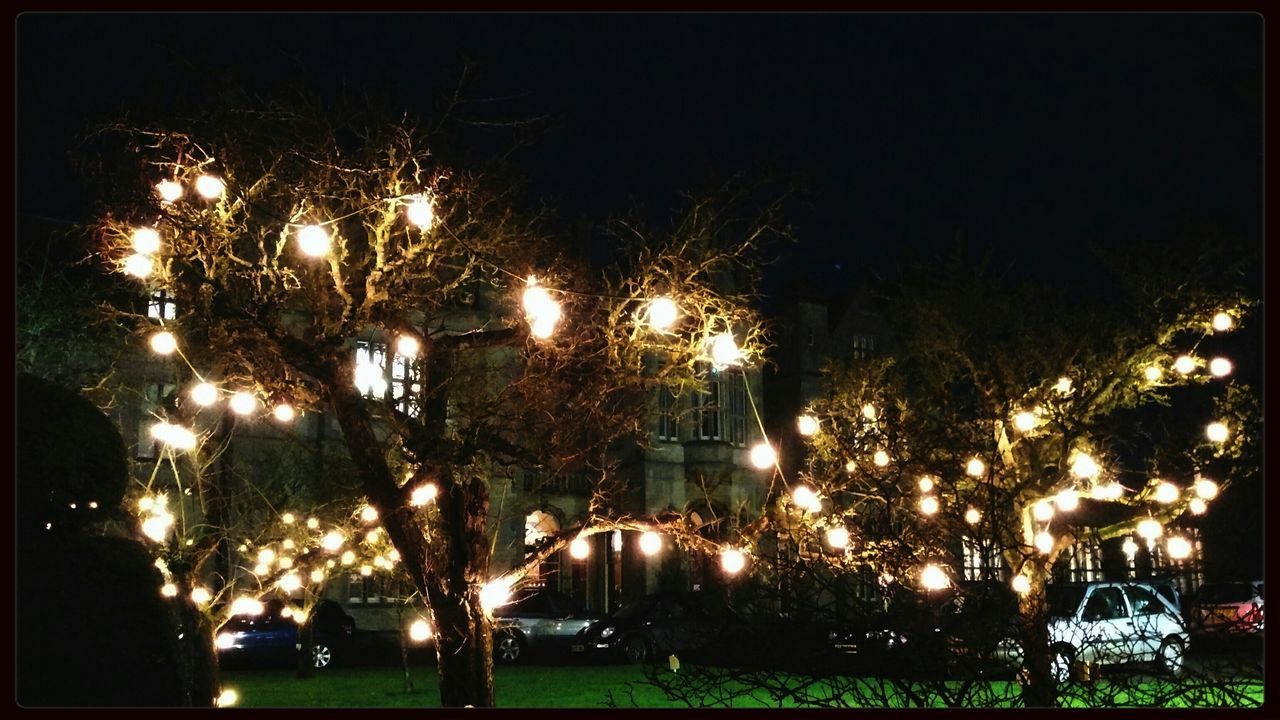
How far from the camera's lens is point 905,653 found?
17.5 feet

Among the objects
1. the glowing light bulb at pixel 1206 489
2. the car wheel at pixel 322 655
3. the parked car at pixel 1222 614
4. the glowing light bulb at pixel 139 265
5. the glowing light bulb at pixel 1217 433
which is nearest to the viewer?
the parked car at pixel 1222 614

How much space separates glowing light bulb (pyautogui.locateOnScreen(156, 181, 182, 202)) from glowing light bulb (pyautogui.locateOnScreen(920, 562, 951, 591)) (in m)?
7.51

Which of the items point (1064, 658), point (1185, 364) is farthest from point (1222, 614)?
point (1185, 364)

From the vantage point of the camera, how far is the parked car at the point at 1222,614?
209 inches

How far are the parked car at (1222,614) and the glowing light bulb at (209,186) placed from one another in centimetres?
835

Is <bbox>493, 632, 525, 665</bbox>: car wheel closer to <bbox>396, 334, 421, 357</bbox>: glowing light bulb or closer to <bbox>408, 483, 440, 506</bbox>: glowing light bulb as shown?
<bbox>396, 334, 421, 357</bbox>: glowing light bulb

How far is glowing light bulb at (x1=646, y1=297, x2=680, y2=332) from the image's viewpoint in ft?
33.5

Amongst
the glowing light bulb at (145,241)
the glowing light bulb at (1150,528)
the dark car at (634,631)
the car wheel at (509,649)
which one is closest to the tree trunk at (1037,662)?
the glowing light bulb at (145,241)

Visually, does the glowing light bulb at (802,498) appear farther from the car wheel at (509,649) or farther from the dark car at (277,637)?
the car wheel at (509,649)

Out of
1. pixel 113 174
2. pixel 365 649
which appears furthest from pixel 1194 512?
pixel 365 649

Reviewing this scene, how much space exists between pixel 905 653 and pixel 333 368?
20.5 ft

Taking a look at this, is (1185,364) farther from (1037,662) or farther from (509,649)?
(509,649)

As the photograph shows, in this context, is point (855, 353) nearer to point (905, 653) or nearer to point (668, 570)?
point (668, 570)

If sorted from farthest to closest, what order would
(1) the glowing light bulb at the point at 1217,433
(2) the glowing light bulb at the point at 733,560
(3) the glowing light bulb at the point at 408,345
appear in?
(1) the glowing light bulb at the point at 1217,433 → (3) the glowing light bulb at the point at 408,345 → (2) the glowing light bulb at the point at 733,560
